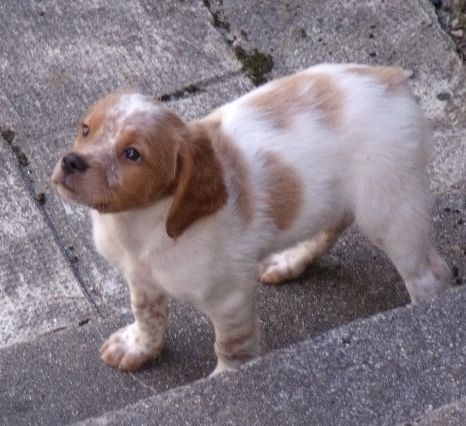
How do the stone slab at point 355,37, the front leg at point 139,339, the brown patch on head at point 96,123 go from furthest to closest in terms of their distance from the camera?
the stone slab at point 355,37 → the front leg at point 139,339 → the brown patch on head at point 96,123

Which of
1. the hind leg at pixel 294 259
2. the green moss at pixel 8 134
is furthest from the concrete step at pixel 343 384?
the green moss at pixel 8 134

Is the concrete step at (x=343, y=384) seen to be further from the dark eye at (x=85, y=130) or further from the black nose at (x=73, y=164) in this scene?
the dark eye at (x=85, y=130)

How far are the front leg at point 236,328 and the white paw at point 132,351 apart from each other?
0.30 meters

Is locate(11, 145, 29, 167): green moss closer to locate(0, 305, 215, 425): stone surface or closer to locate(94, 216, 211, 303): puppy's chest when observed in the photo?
locate(0, 305, 215, 425): stone surface

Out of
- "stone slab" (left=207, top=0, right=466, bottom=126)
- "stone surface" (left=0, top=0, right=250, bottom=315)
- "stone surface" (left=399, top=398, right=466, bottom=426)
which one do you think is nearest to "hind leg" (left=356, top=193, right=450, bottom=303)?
"stone surface" (left=399, top=398, right=466, bottom=426)

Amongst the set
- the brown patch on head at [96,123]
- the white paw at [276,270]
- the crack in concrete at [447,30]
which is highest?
the brown patch on head at [96,123]

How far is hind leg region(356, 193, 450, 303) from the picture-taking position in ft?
12.8

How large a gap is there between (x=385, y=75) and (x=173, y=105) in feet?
6.16

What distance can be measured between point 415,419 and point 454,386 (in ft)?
0.58

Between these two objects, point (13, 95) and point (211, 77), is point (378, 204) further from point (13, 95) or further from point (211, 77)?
point (13, 95)

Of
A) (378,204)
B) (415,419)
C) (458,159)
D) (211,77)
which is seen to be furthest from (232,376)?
(211,77)

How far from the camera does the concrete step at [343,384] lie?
2889 millimetres

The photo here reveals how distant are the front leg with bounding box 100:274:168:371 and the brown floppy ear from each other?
665 mm

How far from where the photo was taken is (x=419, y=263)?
4.12 meters
